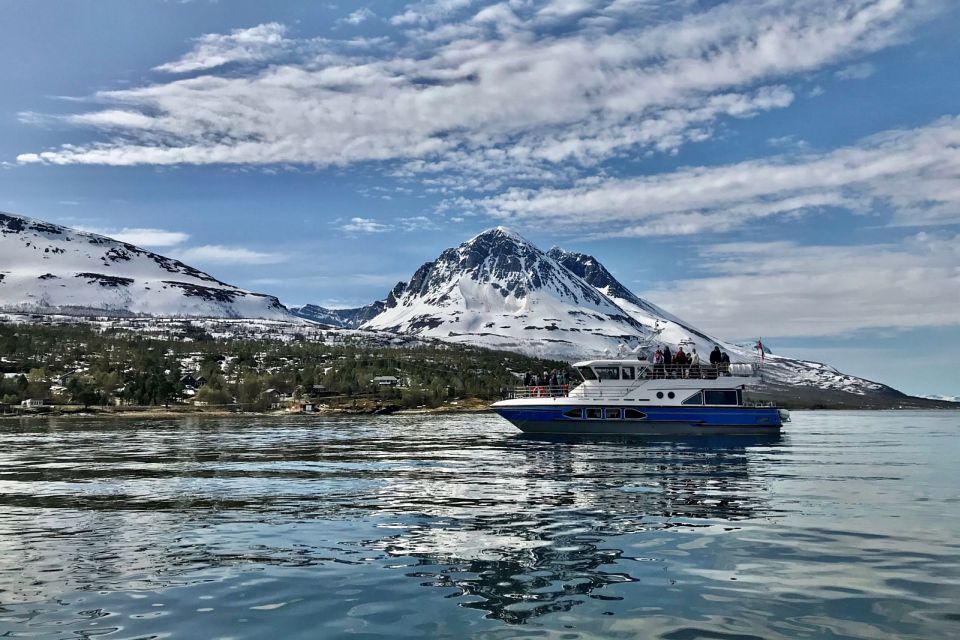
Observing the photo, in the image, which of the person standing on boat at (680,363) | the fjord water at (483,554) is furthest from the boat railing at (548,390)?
the fjord water at (483,554)

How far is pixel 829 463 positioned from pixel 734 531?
27.5 metres

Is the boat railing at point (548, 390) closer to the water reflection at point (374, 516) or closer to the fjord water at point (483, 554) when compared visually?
the water reflection at point (374, 516)

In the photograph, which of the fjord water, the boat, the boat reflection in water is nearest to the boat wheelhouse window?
the boat

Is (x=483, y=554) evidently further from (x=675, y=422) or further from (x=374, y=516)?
(x=675, y=422)

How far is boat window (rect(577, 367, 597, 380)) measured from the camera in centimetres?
6762

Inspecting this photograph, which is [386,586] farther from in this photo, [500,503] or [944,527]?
[944,527]

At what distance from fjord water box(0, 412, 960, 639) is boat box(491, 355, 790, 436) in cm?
2663

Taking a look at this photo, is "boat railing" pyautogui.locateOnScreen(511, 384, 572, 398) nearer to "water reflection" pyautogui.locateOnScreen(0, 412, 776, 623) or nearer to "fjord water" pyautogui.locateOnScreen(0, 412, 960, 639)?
"water reflection" pyautogui.locateOnScreen(0, 412, 776, 623)

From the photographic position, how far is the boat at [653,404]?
216ft

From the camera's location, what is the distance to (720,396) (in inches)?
2628

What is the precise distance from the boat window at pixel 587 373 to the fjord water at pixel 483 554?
28768 mm

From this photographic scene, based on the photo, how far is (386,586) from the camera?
1575 centimetres

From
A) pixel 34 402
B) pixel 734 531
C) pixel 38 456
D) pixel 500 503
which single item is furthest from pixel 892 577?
pixel 34 402

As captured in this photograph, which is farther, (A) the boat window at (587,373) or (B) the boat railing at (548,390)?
(B) the boat railing at (548,390)
